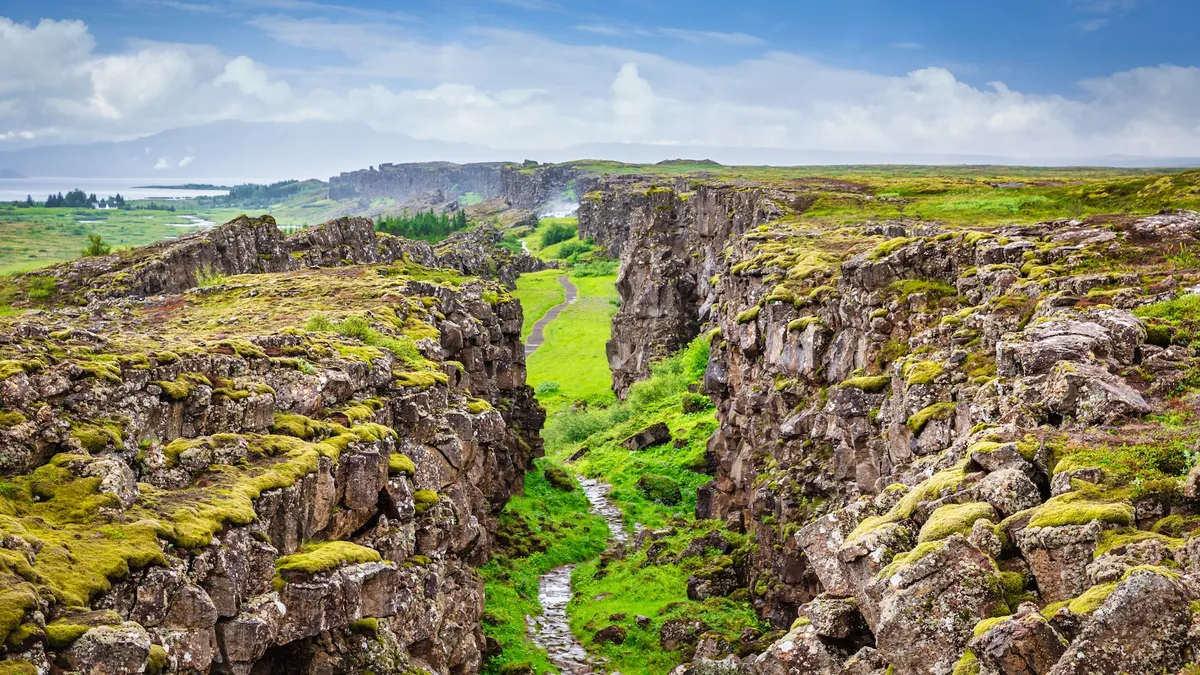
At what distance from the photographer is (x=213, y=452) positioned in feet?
108

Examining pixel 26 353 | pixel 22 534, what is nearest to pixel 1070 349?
pixel 22 534

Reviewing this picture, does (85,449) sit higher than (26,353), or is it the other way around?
(26,353)

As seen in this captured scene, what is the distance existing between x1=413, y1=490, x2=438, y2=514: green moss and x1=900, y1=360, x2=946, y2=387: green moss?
68.3 feet

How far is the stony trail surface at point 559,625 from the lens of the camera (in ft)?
174

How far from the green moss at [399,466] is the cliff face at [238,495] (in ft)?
0.38

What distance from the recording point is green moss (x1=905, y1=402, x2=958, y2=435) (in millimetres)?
35469

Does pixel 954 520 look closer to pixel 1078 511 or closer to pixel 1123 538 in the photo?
pixel 1078 511

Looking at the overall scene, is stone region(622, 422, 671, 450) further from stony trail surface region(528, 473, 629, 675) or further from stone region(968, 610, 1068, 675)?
stone region(968, 610, 1068, 675)

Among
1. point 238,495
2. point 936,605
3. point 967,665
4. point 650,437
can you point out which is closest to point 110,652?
point 238,495

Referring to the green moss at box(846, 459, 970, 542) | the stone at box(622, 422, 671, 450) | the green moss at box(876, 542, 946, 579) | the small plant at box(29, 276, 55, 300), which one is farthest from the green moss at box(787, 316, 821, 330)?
the small plant at box(29, 276, 55, 300)

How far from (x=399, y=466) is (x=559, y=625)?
926 inches

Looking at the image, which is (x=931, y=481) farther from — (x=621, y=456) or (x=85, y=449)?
(x=621, y=456)

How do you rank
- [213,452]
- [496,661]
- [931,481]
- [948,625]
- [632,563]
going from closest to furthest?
[948,625]
[931,481]
[213,452]
[496,661]
[632,563]

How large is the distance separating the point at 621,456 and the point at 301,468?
232ft
